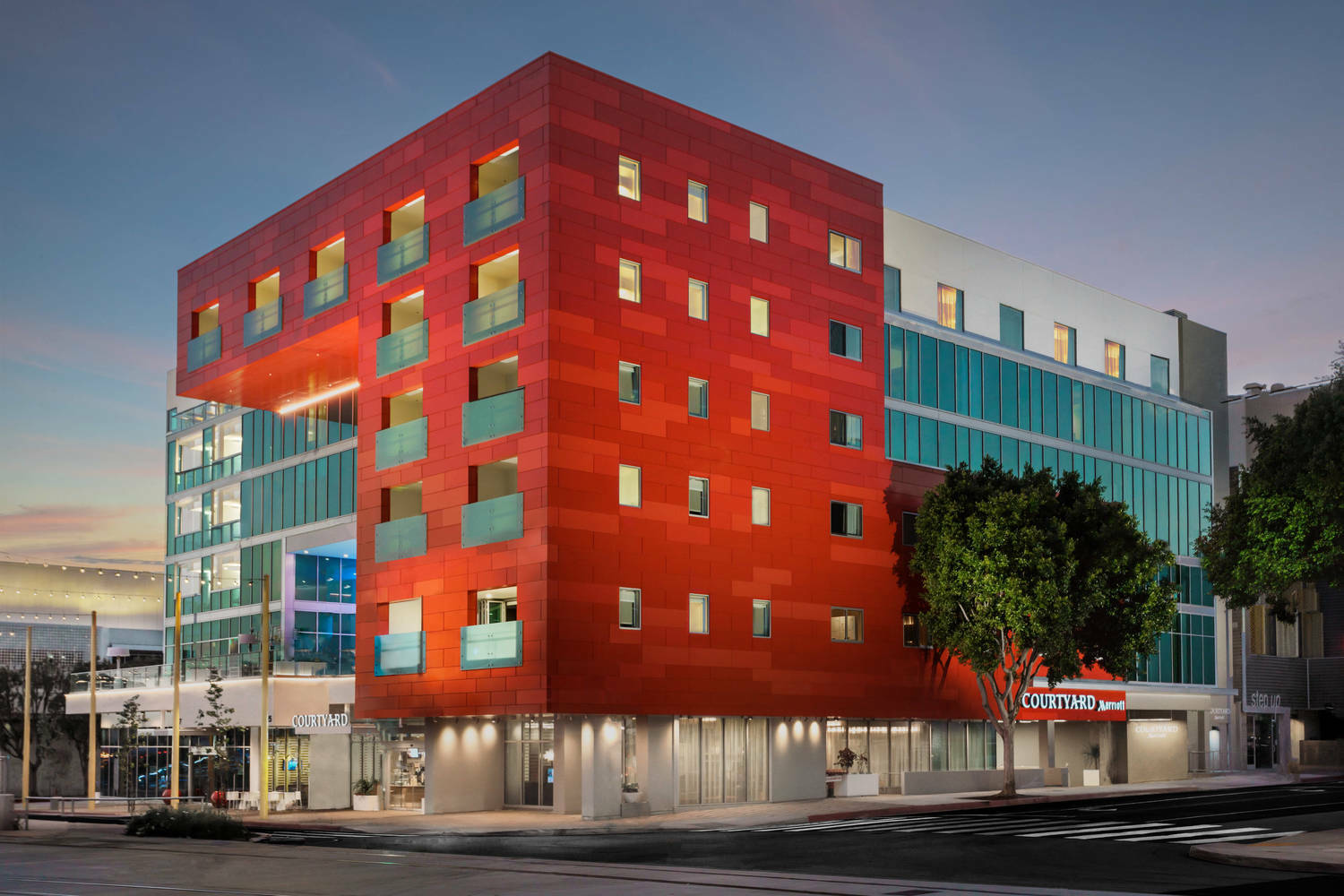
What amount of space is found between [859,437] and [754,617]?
380 inches

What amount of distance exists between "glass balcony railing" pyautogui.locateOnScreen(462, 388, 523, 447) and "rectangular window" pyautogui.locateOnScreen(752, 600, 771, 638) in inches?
441

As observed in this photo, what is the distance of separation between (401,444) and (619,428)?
9096 mm

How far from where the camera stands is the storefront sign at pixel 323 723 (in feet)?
183

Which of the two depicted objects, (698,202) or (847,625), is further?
(847,625)

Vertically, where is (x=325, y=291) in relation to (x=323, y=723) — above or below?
above

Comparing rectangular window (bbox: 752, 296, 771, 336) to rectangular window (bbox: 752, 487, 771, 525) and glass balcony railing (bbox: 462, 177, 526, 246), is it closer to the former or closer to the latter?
rectangular window (bbox: 752, 487, 771, 525)

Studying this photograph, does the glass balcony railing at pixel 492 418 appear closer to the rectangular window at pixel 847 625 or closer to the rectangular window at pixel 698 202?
the rectangular window at pixel 698 202

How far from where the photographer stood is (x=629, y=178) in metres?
50.0

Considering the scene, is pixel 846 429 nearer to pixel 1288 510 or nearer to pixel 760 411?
pixel 760 411

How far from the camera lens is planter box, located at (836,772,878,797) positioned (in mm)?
55125

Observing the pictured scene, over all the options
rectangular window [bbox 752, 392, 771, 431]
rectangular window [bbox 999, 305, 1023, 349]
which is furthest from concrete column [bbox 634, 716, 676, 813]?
rectangular window [bbox 999, 305, 1023, 349]

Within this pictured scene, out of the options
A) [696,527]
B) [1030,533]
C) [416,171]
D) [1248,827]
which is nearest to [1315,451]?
[1248,827]

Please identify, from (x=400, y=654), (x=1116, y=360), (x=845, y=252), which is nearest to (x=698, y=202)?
(x=845, y=252)

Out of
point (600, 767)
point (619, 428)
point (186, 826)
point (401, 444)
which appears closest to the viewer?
point (186, 826)
